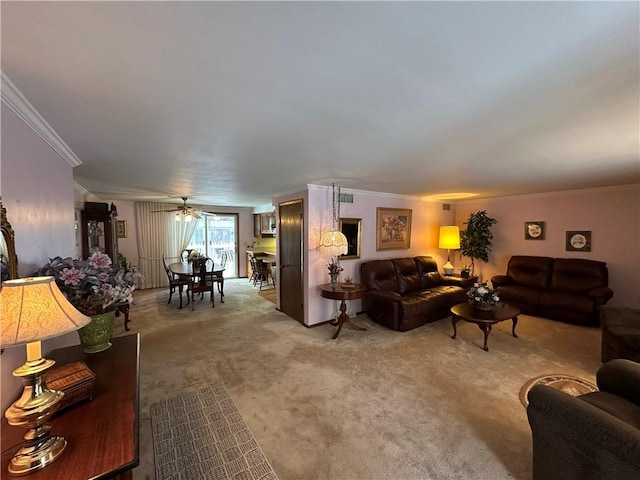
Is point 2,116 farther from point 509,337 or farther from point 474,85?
point 509,337

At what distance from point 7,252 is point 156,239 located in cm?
642

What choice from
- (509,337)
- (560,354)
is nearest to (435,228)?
(509,337)

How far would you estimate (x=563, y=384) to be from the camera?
8.59 feet

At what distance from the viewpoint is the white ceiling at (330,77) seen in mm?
843

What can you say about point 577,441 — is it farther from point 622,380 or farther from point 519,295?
point 519,295

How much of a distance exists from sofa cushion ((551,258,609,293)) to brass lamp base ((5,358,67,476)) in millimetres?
6234

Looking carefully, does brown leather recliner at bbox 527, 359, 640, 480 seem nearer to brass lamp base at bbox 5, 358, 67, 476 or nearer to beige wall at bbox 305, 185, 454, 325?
brass lamp base at bbox 5, 358, 67, 476

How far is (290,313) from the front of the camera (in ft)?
15.5

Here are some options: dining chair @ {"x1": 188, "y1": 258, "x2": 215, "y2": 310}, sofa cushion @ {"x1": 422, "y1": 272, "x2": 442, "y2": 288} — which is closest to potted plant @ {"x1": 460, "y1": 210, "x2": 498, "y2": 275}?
sofa cushion @ {"x1": 422, "y1": 272, "x2": 442, "y2": 288}

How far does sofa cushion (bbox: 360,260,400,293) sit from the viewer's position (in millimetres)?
4496

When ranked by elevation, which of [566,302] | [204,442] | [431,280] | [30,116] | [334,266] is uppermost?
[30,116]

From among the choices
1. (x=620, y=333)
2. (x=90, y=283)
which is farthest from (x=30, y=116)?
(x=620, y=333)

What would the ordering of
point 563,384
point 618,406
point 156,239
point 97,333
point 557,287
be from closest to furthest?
1. point 618,406
2. point 97,333
3. point 563,384
4. point 557,287
5. point 156,239

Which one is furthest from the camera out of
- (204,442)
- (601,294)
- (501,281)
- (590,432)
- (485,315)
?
(501,281)
